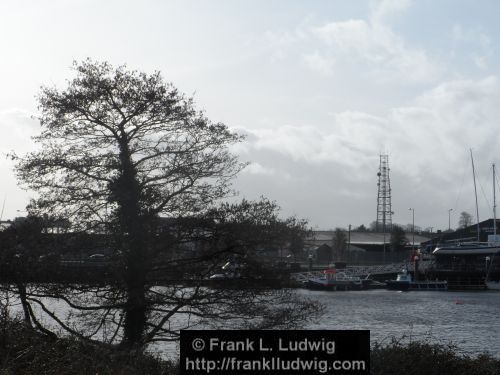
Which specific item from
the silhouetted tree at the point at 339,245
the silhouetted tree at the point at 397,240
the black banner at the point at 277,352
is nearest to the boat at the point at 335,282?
the silhouetted tree at the point at 339,245

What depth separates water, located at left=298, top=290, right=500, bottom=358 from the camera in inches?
1523

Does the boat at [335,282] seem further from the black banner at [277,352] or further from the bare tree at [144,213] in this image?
the black banner at [277,352]

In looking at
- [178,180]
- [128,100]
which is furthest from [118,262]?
[128,100]

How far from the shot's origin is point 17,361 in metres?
13.2

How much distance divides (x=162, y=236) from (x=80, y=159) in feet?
9.79

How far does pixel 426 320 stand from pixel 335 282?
4942cm

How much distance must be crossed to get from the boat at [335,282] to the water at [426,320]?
16.3 metres

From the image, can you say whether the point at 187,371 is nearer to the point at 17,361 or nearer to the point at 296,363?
the point at 296,363

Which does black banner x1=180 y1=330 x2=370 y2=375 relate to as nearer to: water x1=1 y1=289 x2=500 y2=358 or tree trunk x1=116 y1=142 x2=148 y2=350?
tree trunk x1=116 y1=142 x2=148 y2=350

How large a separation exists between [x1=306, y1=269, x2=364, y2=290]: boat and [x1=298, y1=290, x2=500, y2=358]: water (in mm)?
16275

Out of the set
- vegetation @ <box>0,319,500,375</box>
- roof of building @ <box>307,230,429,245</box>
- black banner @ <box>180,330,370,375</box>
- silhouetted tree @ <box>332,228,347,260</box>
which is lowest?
vegetation @ <box>0,319,500,375</box>

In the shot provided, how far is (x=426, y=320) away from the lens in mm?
55531

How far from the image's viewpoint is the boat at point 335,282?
103125 mm

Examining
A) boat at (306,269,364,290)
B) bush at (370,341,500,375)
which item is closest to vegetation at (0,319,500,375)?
bush at (370,341,500,375)
